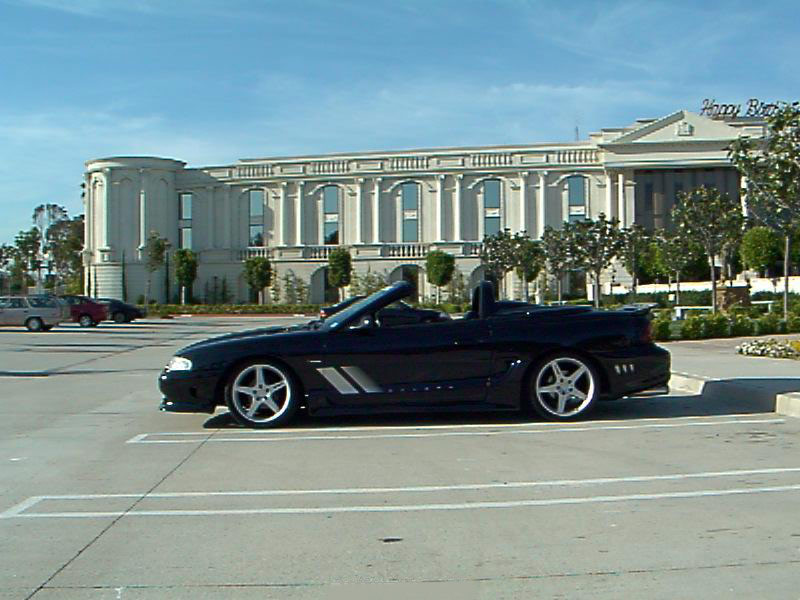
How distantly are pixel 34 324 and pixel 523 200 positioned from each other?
49.1 meters

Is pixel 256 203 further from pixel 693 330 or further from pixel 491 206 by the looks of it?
pixel 693 330

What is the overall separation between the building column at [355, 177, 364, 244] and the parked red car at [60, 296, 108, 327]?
4268 cm

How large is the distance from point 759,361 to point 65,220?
4177 inches

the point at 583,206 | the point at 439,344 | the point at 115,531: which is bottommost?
the point at 115,531

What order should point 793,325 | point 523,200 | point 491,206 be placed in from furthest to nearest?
point 491,206, point 523,200, point 793,325

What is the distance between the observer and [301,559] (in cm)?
539

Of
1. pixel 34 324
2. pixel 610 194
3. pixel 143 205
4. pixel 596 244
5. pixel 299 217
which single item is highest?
pixel 610 194

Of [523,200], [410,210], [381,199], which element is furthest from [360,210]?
[523,200]


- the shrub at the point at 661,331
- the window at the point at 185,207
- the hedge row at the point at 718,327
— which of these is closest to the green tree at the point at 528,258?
the hedge row at the point at 718,327

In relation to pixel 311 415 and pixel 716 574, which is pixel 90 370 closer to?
pixel 311 415

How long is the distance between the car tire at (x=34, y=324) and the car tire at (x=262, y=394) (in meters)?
31.8

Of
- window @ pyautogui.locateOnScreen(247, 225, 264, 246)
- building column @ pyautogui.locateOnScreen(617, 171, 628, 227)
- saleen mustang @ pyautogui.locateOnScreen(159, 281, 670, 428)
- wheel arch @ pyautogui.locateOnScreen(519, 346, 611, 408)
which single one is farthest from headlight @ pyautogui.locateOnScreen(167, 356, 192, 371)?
window @ pyautogui.locateOnScreen(247, 225, 264, 246)

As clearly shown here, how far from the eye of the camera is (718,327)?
26484 millimetres

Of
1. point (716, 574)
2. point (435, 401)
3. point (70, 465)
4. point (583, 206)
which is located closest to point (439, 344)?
point (435, 401)
